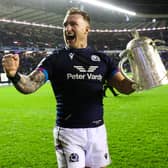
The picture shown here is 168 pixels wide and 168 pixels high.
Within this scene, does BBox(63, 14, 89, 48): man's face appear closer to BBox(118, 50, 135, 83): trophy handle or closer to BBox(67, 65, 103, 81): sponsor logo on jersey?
BBox(67, 65, 103, 81): sponsor logo on jersey

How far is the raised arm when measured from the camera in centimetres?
275

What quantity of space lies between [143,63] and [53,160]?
398 cm

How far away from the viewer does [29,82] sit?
3.10m

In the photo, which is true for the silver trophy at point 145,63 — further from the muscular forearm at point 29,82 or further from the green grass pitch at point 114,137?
the green grass pitch at point 114,137

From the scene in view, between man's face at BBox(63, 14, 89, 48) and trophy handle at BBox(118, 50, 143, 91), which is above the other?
man's face at BBox(63, 14, 89, 48)


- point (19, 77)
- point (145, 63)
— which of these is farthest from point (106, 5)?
point (19, 77)

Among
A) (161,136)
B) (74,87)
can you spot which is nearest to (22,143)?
(161,136)

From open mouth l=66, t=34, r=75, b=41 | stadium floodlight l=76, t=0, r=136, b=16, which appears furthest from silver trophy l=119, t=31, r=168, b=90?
stadium floodlight l=76, t=0, r=136, b=16

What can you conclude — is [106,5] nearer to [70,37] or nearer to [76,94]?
[70,37]

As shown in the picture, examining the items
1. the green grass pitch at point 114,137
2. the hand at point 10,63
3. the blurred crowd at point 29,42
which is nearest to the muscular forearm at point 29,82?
the hand at point 10,63

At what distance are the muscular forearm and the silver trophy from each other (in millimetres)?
706

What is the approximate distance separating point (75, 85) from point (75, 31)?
43 cm

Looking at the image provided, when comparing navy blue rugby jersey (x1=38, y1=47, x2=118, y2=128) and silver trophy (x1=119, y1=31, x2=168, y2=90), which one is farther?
navy blue rugby jersey (x1=38, y1=47, x2=118, y2=128)

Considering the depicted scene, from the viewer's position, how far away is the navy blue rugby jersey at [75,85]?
3.24 meters
